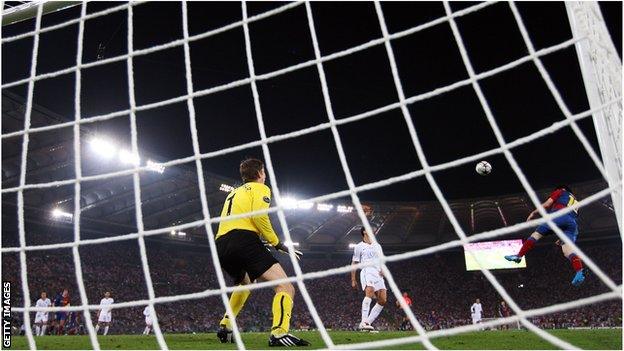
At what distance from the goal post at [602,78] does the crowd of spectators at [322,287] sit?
18529mm

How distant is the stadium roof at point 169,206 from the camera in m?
16.7

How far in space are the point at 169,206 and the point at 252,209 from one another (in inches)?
818

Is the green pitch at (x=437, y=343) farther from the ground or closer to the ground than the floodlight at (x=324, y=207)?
closer to the ground

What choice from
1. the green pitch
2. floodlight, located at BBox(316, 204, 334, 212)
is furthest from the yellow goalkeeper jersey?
floodlight, located at BBox(316, 204, 334, 212)

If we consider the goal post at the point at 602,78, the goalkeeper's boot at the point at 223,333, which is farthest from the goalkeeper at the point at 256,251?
the goal post at the point at 602,78

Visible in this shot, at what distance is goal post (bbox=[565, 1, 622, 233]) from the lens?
1588 mm

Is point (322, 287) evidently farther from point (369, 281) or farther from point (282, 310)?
point (282, 310)

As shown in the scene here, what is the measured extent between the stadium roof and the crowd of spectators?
4.36 feet

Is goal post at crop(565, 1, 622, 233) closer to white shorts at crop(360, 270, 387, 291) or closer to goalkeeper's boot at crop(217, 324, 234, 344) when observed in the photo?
goalkeeper's boot at crop(217, 324, 234, 344)

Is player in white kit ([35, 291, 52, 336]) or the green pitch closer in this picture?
the green pitch

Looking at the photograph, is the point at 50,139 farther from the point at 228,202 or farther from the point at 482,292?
the point at 482,292

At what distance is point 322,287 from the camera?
27.8m

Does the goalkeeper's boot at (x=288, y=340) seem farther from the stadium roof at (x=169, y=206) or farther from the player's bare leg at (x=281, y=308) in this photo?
the stadium roof at (x=169, y=206)

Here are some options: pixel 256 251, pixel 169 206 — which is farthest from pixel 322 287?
pixel 256 251
